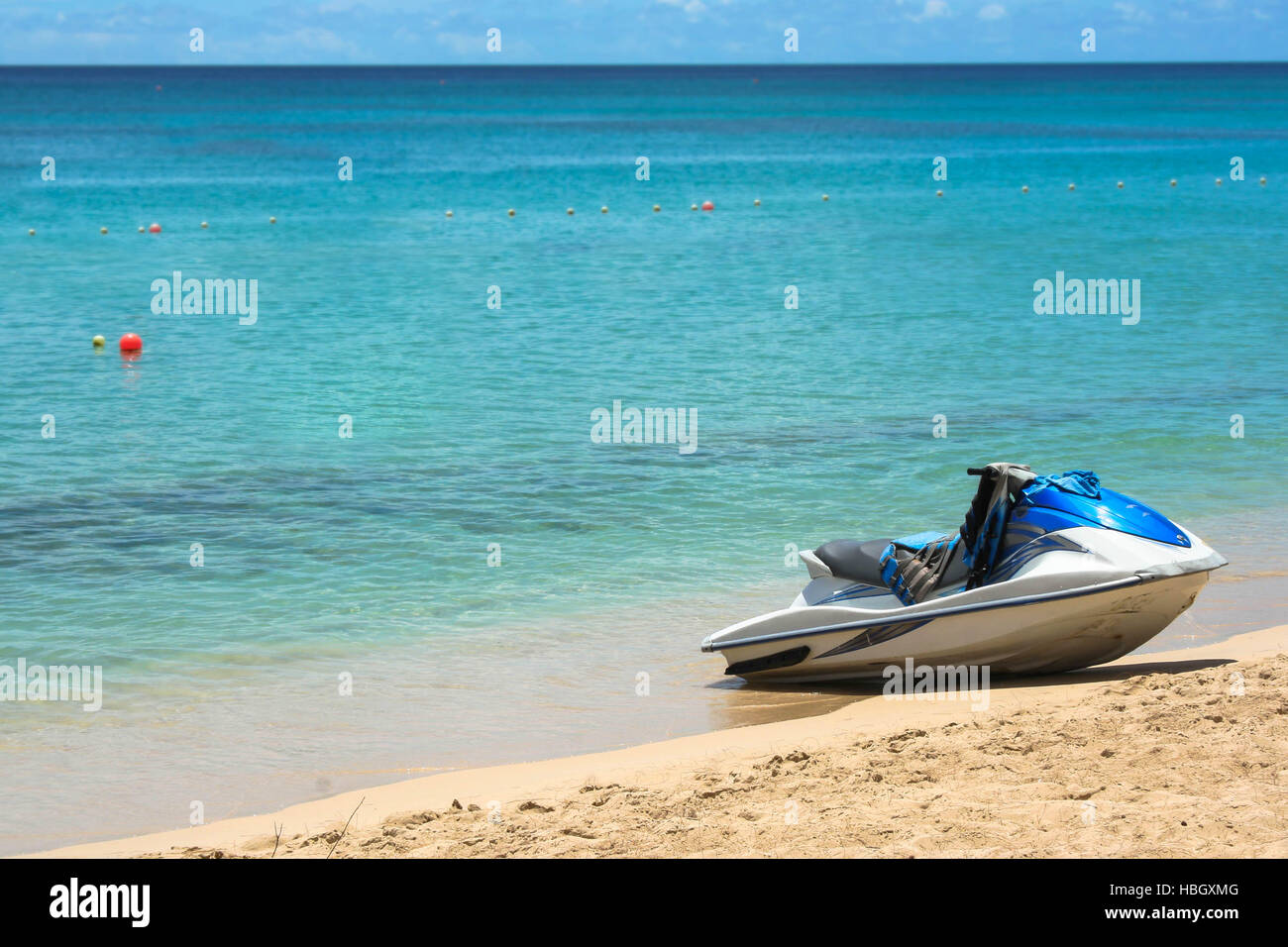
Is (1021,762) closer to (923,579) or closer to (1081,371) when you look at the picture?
(923,579)

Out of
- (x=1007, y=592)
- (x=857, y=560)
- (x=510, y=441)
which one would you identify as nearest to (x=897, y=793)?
(x=1007, y=592)

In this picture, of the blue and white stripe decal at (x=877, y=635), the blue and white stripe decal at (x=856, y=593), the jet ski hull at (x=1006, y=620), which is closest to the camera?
the jet ski hull at (x=1006, y=620)

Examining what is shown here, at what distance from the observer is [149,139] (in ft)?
222

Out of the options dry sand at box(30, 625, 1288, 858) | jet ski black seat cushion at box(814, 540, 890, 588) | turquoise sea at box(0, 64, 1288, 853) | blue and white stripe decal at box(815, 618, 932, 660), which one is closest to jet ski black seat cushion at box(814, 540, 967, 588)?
jet ski black seat cushion at box(814, 540, 890, 588)

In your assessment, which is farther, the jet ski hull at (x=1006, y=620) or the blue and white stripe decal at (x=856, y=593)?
the blue and white stripe decal at (x=856, y=593)

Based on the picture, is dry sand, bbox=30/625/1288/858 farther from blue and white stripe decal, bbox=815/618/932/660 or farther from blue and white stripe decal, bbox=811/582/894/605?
blue and white stripe decal, bbox=811/582/894/605

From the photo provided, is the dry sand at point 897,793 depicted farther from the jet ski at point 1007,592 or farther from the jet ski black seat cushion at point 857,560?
the jet ski black seat cushion at point 857,560

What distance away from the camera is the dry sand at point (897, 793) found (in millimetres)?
4910

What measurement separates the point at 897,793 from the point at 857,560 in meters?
2.54

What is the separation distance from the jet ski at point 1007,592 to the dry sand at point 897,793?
1.22 feet

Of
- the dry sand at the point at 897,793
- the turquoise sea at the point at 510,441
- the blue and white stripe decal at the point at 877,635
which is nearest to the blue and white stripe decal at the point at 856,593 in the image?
the blue and white stripe decal at the point at 877,635

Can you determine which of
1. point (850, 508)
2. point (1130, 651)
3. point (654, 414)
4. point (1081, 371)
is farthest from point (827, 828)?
point (1081, 371)

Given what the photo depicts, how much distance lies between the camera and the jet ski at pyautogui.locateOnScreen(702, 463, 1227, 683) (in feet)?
23.2
